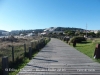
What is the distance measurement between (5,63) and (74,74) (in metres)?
3.02

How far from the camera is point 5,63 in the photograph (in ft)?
23.0

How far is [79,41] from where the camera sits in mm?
39062

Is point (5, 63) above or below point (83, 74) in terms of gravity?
above

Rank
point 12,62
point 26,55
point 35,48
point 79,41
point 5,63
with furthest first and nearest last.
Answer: point 79,41 < point 35,48 < point 26,55 < point 12,62 < point 5,63

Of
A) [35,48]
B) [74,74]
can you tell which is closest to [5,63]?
[74,74]

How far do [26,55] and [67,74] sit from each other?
6842 mm

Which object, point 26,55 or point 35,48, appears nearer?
point 26,55

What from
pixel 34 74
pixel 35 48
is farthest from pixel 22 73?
pixel 35 48

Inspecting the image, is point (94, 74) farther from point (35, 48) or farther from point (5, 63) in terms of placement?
point (35, 48)

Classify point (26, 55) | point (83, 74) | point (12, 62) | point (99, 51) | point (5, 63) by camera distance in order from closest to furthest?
1. point (5, 63)
2. point (83, 74)
3. point (12, 62)
4. point (99, 51)
5. point (26, 55)

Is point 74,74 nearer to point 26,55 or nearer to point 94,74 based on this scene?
point 94,74

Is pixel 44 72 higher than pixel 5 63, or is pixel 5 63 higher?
pixel 5 63

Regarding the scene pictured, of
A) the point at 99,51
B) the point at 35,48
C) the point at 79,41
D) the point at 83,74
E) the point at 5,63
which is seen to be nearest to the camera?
the point at 5,63

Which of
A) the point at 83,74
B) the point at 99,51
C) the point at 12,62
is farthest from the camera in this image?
the point at 99,51
